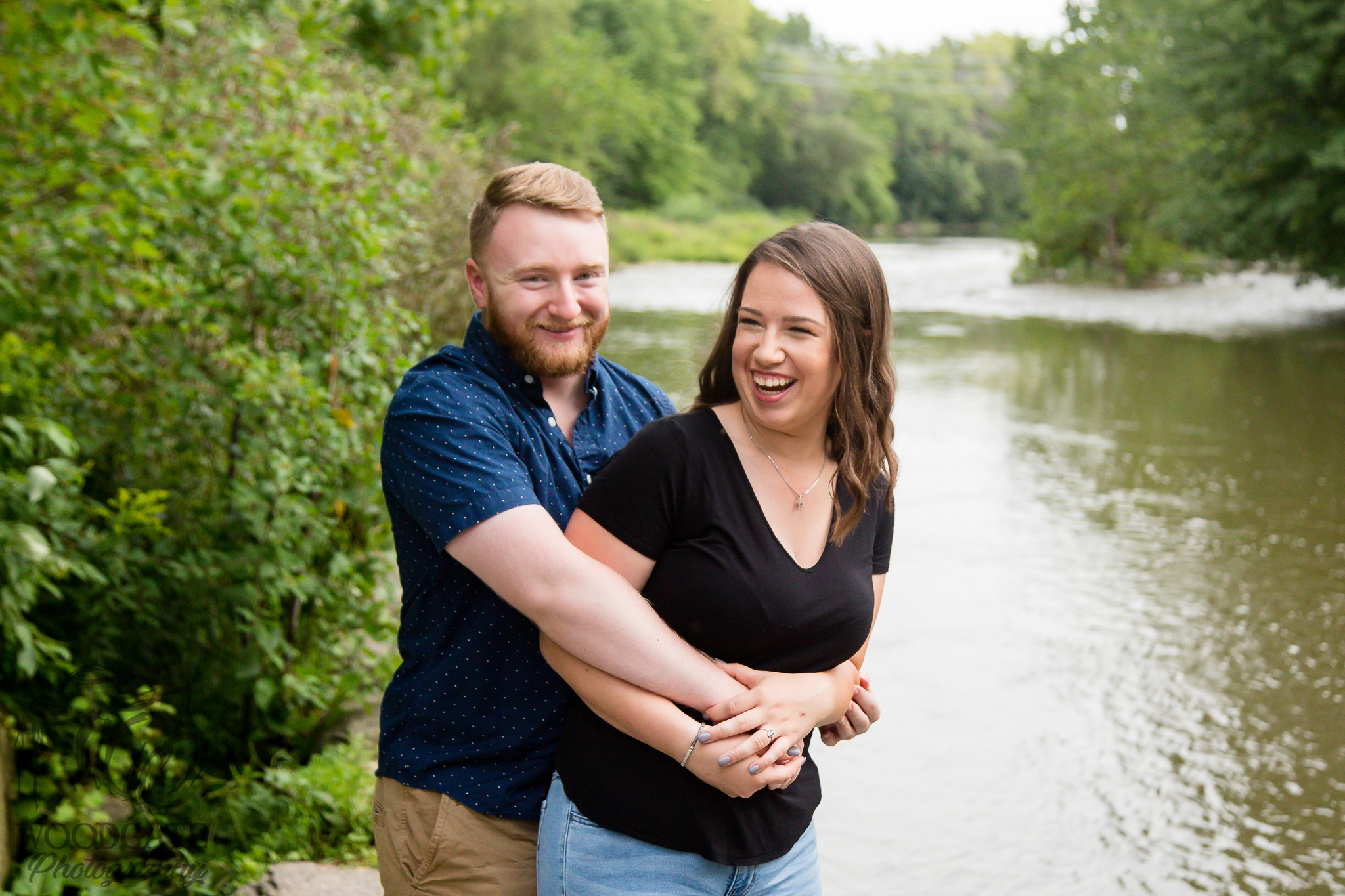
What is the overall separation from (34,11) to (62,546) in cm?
153

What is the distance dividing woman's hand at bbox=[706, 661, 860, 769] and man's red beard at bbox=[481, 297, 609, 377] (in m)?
0.62

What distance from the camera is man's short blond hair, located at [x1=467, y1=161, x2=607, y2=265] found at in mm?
2029

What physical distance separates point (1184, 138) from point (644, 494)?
25227mm

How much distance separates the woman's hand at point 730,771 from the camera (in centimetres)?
176

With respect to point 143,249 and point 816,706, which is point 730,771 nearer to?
point 816,706

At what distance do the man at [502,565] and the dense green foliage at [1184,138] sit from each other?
571 inches

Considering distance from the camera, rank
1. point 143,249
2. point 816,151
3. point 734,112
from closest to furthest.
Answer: point 143,249 < point 734,112 < point 816,151

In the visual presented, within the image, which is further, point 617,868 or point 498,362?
point 498,362

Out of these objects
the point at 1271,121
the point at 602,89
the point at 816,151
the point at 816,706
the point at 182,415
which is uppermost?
the point at 602,89

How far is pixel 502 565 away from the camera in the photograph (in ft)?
5.86

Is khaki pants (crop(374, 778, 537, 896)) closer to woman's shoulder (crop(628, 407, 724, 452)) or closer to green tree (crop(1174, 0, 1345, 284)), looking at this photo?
woman's shoulder (crop(628, 407, 724, 452))

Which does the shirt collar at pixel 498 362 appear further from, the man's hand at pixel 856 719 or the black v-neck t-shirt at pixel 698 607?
the man's hand at pixel 856 719

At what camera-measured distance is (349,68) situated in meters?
5.91

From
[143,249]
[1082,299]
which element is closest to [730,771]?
[143,249]
